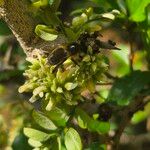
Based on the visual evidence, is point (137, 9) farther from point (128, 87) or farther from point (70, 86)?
point (70, 86)

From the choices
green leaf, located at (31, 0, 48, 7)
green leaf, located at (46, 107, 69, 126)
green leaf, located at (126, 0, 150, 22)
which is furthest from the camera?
green leaf, located at (126, 0, 150, 22)

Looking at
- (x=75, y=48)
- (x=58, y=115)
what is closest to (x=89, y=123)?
(x=58, y=115)

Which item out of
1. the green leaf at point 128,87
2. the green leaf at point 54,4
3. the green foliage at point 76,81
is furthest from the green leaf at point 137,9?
the green leaf at point 54,4

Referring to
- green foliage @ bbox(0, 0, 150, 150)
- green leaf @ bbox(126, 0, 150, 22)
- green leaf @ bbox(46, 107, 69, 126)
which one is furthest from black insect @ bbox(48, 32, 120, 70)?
green leaf @ bbox(126, 0, 150, 22)

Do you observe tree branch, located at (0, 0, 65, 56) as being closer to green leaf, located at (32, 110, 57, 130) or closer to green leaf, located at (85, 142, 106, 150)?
green leaf, located at (32, 110, 57, 130)

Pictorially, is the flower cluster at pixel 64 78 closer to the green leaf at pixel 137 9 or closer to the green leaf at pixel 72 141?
the green leaf at pixel 72 141
